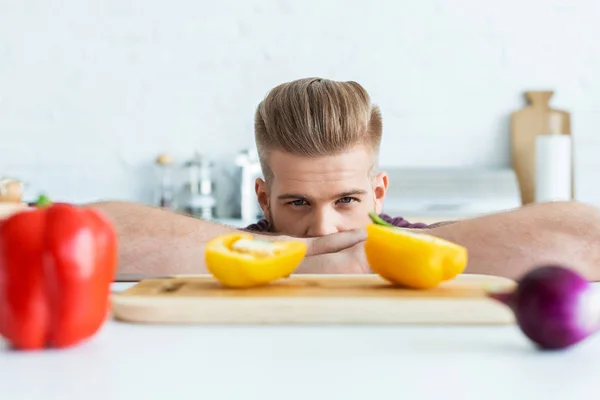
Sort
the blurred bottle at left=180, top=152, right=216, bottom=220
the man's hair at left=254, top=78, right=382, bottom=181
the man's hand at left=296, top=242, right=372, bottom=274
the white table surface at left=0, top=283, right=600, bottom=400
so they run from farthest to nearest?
the blurred bottle at left=180, top=152, right=216, bottom=220, the man's hair at left=254, top=78, right=382, bottom=181, the man's hand at left=296, top=242, right=372, bottom=274, the white table surface at left=0, top=283, right=600, bottom=400

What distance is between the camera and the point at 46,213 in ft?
1.87

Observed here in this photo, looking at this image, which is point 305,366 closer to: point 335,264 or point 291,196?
point 335,264

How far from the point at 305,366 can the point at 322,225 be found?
94cm

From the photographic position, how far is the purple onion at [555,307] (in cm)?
52

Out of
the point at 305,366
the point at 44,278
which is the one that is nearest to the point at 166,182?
the point at 44,278

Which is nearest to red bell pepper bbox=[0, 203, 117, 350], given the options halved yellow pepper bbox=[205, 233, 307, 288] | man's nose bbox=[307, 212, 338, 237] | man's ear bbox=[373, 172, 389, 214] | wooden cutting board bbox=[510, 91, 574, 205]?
halved yellow pepper bbox=[205, 233, 307, 288]

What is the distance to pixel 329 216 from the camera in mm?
1442

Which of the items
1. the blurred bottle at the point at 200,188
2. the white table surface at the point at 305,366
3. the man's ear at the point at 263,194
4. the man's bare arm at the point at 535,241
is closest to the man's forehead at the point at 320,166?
the man's ear at the point at 263,194

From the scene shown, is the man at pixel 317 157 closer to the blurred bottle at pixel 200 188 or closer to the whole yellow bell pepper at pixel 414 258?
the whole yellow bell pepper at pixel 414 258

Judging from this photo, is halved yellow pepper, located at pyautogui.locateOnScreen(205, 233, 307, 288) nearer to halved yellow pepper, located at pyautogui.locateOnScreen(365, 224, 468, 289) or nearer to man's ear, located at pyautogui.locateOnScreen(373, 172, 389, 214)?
halved yellow pepper, located at pyautogui.locateOnScreen(365, 224, 468, 289)

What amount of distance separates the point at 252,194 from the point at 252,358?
259cm

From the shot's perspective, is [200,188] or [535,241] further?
[200,188]

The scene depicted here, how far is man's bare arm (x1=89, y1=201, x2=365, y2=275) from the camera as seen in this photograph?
1.01 m

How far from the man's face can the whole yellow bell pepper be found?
651mm
